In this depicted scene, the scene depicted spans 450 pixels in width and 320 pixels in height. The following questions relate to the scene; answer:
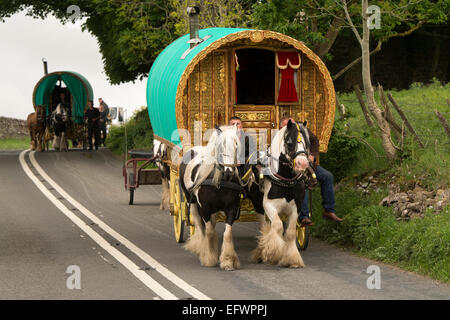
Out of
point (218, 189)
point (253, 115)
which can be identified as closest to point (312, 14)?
point (253, 115)

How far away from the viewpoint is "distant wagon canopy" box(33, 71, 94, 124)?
34719 millimetres

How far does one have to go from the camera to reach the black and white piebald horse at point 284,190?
11766 mm

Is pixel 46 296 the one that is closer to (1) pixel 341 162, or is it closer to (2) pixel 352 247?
A: (2) pixel 352 247

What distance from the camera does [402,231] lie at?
12.7 meters

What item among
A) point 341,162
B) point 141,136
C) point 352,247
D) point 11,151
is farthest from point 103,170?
point 352,247

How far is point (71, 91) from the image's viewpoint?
35.2m

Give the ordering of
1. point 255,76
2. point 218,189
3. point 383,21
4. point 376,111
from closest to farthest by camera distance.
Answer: point 218,189 → point 255,76 → point 376,111 → point 383,21

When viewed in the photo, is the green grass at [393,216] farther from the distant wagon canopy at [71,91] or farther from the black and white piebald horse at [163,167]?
the distant wagon canopy at [71,91]

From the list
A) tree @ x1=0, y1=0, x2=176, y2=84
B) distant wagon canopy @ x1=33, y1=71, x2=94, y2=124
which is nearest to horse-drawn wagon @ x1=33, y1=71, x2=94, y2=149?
distant wagon canopy @ x1=33, y1=71, x2=94, y2=124

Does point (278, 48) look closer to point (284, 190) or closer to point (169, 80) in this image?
point (169, 80)

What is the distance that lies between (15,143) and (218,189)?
3174 cm

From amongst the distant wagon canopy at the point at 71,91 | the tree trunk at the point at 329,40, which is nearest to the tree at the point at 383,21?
the tree trunk at the point at 329,40

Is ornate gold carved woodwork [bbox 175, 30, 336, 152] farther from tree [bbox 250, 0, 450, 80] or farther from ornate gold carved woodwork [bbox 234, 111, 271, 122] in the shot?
tree [bbox 250, 0, 450, 80]

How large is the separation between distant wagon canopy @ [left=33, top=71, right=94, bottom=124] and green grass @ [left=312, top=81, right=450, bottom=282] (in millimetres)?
18235
